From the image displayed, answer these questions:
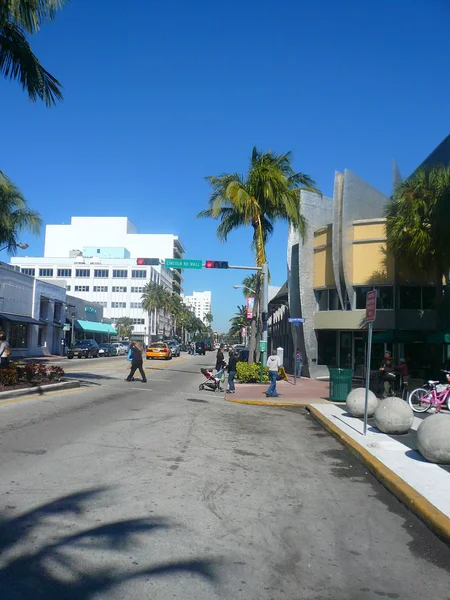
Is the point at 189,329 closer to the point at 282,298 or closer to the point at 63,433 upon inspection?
the point at 282,298

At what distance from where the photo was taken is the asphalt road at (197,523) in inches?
160

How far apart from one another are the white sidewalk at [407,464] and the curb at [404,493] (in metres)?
0.08

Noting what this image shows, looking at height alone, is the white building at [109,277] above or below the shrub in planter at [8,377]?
above

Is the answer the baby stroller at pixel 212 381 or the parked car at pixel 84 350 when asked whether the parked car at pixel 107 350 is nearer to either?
the parked car at pixel 84 350

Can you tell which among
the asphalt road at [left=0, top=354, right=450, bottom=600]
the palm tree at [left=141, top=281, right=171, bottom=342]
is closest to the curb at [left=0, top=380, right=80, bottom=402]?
the asphalt road at [left=0, top=354, right=450, bottom=600]

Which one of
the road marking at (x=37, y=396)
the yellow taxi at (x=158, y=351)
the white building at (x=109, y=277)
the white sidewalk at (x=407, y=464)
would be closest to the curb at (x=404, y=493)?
the white sidewalk at (x=407, y=464)

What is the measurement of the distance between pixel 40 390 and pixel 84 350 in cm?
3521

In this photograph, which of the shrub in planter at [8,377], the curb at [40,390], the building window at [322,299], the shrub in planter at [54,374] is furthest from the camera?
the building window at [322,299]

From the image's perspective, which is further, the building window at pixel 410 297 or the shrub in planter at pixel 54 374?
the building window at pixel 410 297

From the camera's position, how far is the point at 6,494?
6.00m

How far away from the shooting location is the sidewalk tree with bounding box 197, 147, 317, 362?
25234mm

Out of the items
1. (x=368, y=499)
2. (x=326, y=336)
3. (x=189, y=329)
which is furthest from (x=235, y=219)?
(x=189, y=329)

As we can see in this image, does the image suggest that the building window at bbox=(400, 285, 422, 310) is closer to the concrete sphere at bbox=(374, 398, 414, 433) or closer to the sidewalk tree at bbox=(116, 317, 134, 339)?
the concrete sphere at bbox=(374, 398, 414, 433)

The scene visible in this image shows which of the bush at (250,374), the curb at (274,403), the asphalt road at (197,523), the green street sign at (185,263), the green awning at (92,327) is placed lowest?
the curb at (274,403)
